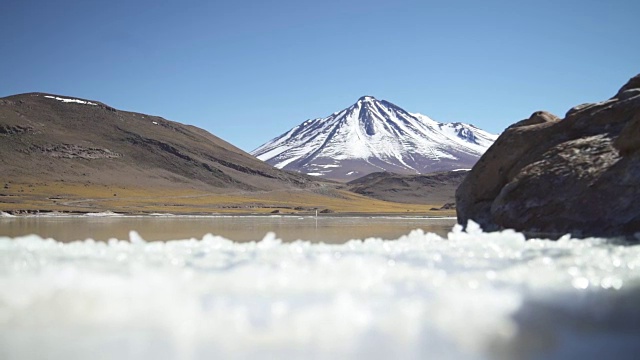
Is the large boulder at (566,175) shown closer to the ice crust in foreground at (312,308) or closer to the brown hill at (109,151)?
the ice crust in foreground at (312,308)

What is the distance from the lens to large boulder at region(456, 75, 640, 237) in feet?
48.2

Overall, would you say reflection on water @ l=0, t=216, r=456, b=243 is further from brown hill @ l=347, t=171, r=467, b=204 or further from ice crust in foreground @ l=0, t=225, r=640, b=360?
brown hill @ l=347, t=171, r=467, b=204

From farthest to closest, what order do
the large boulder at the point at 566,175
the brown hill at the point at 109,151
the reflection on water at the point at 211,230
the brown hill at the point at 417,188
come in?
the brown hill at the point at 417,188
the brown hill at the point at 109,151
the reflection on water at the point at 211,230
the large boulder at the point at 566,175

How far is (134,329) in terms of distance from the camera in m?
5.27

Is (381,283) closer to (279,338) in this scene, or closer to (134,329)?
(279,338)

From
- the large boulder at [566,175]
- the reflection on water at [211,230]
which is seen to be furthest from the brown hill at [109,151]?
the large boulder at [566,175]

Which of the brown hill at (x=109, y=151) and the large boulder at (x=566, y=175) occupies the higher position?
the brown hill at (x=109, y=151)

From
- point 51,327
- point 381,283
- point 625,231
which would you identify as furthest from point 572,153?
point 51,327

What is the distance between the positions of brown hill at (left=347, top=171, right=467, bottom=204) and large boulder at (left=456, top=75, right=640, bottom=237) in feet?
391

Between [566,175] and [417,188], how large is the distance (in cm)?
13927

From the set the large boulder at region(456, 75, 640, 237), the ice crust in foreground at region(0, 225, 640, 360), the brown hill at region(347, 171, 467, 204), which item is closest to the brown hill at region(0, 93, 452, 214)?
the brown hill at region(347, 171, 467, 204)

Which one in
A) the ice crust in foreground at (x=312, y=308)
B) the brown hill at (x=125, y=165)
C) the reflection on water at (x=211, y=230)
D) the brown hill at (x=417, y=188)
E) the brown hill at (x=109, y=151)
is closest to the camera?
the ice crust in foreground at (x=312, y=308)

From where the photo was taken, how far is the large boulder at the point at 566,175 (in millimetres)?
14688

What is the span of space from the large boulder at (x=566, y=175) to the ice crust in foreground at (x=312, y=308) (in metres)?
6.86
